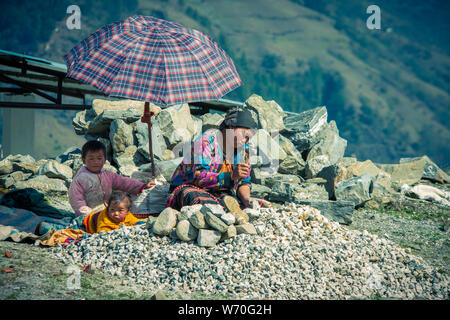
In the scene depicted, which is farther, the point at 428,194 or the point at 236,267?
the point at 428,194

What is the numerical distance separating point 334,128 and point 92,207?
6.81m

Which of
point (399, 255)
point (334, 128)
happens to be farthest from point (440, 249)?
point (334, 128)

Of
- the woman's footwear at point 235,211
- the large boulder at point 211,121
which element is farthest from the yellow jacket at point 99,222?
the large boulder at point 211,121

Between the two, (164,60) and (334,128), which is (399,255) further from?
(334,128)

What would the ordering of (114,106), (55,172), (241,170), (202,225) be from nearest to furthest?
(202,225)
(241,170)
(55,172)
(114,106)

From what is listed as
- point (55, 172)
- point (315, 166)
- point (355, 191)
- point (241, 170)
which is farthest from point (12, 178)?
point (355, 191)

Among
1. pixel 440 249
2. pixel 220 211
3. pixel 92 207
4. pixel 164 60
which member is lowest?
pixel 440 249

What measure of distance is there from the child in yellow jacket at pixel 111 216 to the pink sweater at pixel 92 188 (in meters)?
0.16

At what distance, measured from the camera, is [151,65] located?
3.89 meters

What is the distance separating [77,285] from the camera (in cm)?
302

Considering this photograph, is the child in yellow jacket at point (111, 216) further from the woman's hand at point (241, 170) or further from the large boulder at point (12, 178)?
the large boulder at point (12, 178)

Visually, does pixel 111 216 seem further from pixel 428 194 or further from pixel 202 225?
pixel 428 194

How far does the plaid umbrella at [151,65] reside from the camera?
12.6 ft
